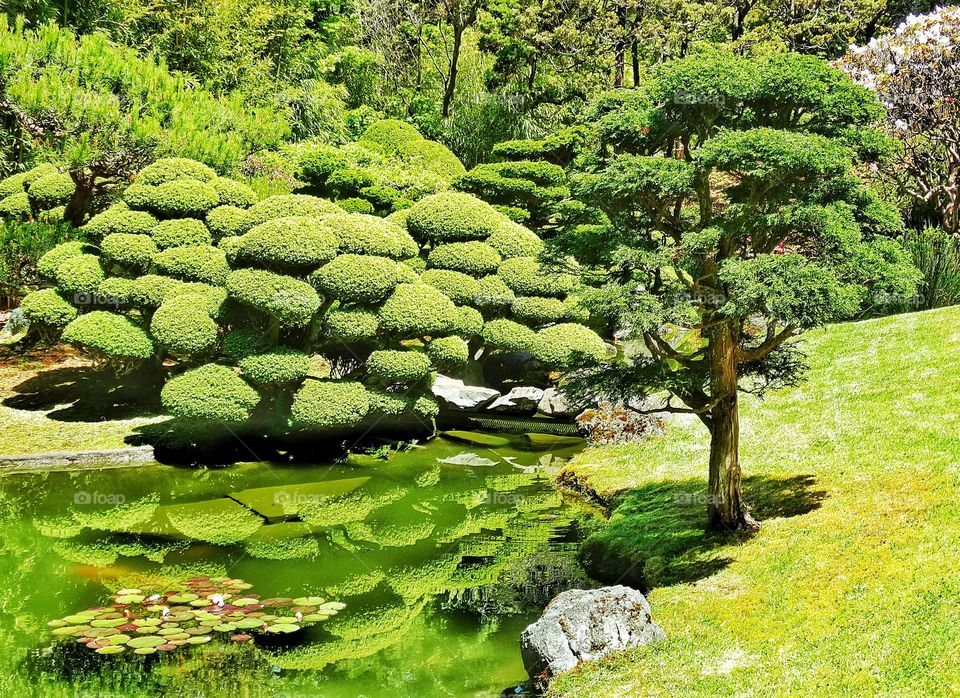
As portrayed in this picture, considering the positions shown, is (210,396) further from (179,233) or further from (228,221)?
(228,221)


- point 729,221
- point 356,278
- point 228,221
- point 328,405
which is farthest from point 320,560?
point 228,221

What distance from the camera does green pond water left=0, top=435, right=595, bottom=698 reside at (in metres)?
7.45

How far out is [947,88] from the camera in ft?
60.8

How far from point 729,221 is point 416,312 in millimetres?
7093

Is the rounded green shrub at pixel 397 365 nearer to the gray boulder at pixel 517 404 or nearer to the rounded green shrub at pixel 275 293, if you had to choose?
the rounded green shrub at pixel 275 293

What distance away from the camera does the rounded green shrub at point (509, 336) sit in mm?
16422

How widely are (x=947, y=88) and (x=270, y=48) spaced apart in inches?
869

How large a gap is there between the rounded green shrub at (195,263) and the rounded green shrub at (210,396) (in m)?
1.74

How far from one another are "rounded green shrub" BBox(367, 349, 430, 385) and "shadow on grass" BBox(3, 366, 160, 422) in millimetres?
4375

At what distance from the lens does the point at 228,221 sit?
1532 centimetres

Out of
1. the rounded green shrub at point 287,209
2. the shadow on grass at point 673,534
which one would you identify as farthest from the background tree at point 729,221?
the rounded green shrub at point 287,209

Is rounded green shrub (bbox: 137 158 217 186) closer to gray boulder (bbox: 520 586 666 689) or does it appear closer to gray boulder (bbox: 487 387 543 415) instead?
gray boulder (bbox: 487 387 543 415)

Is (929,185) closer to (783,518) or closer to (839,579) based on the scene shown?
(783,518)

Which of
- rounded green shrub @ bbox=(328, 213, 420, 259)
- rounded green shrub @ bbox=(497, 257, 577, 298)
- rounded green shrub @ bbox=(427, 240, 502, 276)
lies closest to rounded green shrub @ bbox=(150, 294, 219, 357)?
rounded green shrub @ bbox=(328, 213, 420, 259)
